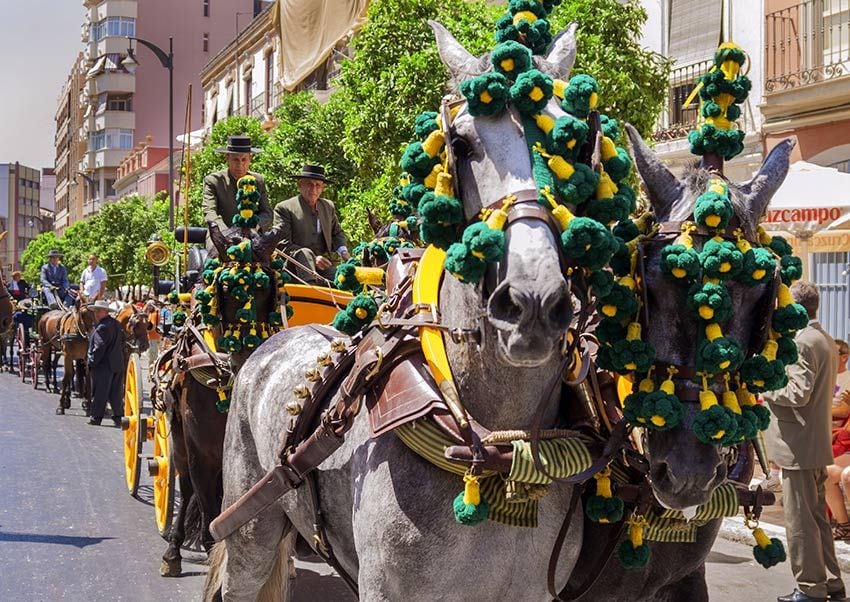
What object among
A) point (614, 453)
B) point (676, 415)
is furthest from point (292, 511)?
point (676, 415)

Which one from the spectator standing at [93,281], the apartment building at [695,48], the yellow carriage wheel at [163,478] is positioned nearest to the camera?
the yellow carriage wheel at [163,478]

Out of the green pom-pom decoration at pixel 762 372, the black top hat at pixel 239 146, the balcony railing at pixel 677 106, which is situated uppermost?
the balcony railing at pixel 677 106

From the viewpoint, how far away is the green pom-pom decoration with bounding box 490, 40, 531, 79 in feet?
10.4

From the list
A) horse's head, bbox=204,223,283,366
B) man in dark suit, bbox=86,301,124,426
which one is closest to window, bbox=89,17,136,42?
man in dark suit, bbox=86,301,124,426

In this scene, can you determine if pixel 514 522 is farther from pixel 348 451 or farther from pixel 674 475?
pixel 348 451

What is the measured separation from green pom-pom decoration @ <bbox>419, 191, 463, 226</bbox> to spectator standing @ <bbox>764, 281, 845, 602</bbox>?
14.7 feet

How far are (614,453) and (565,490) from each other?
0.20 metres

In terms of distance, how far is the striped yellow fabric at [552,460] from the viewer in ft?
10.3

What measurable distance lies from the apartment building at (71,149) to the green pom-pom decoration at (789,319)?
90.3 m

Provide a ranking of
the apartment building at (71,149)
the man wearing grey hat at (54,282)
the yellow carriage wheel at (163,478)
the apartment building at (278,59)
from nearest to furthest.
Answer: the yellow carriage wheel at (163,478), the man wearing grey hat at (54,282), the apartment building at (278,59), the apartment building at (71,149)

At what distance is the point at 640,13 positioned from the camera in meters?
14.3

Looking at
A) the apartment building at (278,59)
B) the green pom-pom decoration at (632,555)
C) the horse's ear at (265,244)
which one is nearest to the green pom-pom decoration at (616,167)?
the green pom-pom decoration at (632,555)

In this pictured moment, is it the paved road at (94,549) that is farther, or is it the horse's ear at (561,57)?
the paved road at (94,549)

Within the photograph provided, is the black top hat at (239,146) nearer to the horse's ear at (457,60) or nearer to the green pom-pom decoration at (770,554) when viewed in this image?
the horse's ear at (457,60)
